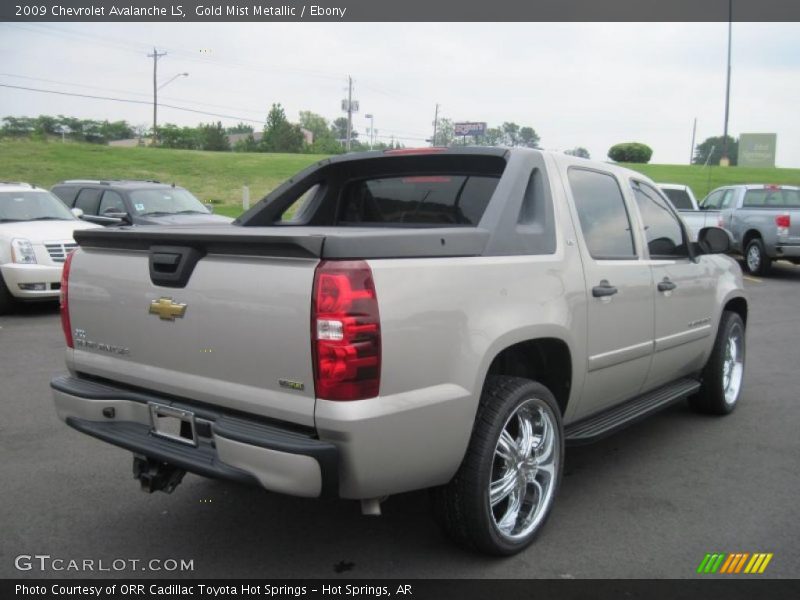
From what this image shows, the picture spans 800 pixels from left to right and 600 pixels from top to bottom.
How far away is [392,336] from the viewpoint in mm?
2686

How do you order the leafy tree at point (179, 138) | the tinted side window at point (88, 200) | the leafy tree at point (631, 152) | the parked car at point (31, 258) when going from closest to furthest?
the parked car at point (31, 258) → the tinted side window at point (88, 200) → the leafy tree at point (631, 152) → the leafy tree at point (179, 138)

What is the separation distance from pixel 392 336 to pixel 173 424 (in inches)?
43.0

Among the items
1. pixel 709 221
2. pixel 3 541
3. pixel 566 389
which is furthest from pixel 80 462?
pixel 709 221

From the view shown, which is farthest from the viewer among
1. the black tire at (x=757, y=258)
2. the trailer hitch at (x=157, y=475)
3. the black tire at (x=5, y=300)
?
the black tire at (x=757, y=258)

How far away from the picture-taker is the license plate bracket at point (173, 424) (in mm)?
3010

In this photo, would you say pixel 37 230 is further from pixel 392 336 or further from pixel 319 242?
pixel 392 336

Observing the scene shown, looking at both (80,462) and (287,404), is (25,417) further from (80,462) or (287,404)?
(287,404)

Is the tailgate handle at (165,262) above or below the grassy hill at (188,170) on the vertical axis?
below

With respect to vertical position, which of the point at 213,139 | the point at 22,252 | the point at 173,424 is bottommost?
the point at 173,424

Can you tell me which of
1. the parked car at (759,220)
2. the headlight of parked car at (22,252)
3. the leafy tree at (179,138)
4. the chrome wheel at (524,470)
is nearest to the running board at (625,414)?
the chrome wheel at (524,470)

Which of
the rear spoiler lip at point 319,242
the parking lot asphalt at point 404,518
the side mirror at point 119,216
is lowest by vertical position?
the parking lot asphalt at point 404,518

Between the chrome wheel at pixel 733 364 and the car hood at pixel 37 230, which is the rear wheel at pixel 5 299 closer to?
the car hood at pixel 37 230

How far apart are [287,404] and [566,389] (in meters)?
1.66

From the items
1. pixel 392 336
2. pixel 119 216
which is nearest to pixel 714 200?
pixel 119 216
